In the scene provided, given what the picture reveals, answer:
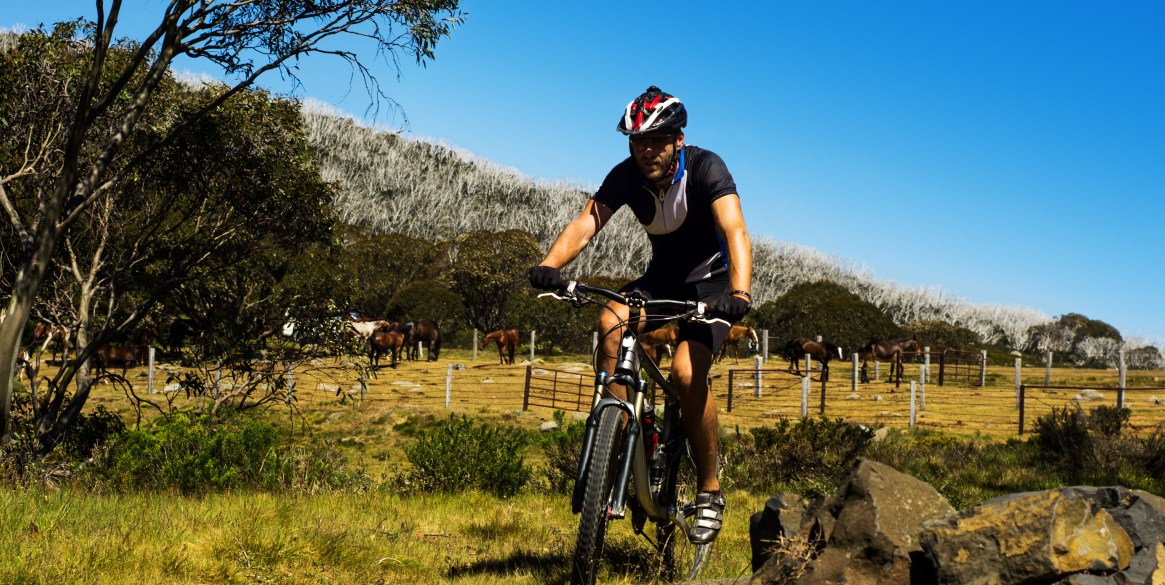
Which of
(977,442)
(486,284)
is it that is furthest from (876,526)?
(486,284)

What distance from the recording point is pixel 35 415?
11.1 m

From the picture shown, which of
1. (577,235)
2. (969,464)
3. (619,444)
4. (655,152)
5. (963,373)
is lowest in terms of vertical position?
(969,464)

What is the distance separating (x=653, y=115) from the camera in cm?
437

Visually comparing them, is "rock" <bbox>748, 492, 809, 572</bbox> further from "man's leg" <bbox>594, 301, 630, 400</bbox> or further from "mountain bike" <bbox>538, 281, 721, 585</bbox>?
"man's leg" <bbox>594, 301, 630, 400</bbox>

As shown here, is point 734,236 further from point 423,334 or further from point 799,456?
point 423,334

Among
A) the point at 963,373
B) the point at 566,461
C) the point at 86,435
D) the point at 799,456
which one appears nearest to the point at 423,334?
the point at 963,373

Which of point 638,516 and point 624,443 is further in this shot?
point 638,516

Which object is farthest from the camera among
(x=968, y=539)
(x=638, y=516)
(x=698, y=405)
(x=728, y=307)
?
(x=638, y=516)

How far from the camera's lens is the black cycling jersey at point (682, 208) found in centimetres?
462

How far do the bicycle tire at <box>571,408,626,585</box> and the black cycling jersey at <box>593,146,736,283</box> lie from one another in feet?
3.26

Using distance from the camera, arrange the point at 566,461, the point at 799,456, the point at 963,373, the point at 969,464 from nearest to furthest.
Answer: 1. the point at 566,461
2. the point at 799,456
3. the point at 969,464
4. the point at 963,373

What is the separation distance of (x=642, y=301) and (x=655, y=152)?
83 centimetres

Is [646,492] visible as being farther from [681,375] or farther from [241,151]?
[241,151]

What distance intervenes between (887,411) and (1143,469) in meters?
11.6
